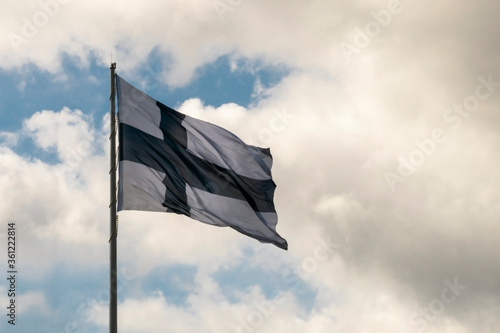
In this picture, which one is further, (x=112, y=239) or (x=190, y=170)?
(x=190, y=170)

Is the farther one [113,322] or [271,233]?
[271,233]

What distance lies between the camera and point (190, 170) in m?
26.6

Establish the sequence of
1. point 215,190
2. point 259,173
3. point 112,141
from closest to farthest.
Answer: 1. point 112,141
2. point 215,190
3. point 259,173

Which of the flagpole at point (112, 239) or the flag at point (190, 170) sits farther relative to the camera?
the flag at point (190, 170)

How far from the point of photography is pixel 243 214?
90.5 ft

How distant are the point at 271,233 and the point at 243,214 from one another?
122 centimetres

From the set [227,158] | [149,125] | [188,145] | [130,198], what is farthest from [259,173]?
[130,198]

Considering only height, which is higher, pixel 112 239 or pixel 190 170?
pixel 190 170

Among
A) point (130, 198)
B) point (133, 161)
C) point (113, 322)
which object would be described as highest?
point (133, 161)

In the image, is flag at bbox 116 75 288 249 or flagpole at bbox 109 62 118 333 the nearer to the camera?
flagpole at bbox 109 62 118 333

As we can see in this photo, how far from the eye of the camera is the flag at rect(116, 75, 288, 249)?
2422 centimetres

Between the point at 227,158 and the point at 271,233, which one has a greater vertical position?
the point at 227,158

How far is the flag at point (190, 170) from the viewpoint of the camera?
79.5ft

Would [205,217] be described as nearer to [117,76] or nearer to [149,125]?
[149,125]
